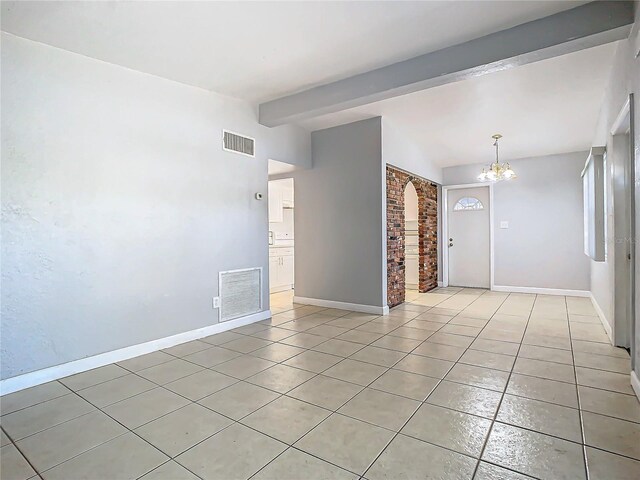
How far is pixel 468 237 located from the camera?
7051 mm

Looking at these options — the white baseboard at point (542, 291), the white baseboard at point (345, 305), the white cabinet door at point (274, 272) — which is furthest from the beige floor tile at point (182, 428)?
the white baseboard at point (542, 291)

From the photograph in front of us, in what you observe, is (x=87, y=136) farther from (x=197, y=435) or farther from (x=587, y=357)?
(x=587, y=357)

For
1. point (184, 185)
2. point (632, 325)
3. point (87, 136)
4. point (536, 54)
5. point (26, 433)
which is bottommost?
point (26, 433)

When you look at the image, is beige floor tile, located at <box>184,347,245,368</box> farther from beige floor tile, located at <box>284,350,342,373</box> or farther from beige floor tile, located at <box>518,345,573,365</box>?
beige floor tile, located at <box>518,345,573,365</box>

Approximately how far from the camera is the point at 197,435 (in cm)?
189

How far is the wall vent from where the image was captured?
13.0 ft

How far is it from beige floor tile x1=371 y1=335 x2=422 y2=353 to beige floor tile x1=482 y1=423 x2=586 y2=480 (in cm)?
139

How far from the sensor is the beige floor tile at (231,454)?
159 centimetres

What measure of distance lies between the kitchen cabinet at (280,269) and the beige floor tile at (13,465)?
15.9ft

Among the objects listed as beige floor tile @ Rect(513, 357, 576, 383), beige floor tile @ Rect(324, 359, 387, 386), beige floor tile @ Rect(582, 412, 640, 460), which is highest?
beige floor tile @ Rect(324, 359, 387, 386)

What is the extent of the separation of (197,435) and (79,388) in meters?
1.28

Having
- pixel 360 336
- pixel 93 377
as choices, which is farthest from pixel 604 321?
pixel 93 377

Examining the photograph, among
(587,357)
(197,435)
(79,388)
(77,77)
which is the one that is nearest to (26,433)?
(79,388)

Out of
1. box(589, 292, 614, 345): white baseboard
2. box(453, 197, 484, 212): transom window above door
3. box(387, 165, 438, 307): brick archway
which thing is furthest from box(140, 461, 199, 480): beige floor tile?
box(453, 197, 484, 212): transom window above door
